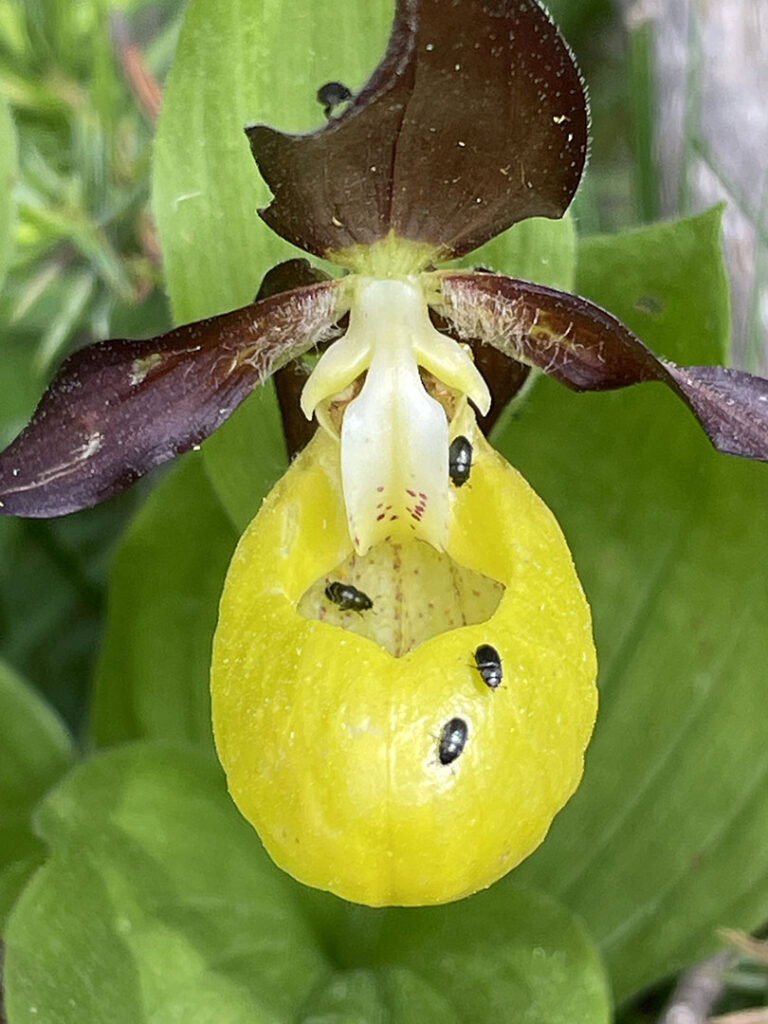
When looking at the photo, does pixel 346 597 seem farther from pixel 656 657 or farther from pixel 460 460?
pixel 656 657

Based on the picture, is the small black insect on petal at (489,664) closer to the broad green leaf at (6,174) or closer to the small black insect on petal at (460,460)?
the small black insect on petal at (460,460)

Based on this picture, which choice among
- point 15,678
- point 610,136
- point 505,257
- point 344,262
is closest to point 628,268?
point 505,257

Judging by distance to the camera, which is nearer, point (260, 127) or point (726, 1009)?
point (260, 127)

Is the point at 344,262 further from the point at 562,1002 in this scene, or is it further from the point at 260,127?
the point at 562,1002

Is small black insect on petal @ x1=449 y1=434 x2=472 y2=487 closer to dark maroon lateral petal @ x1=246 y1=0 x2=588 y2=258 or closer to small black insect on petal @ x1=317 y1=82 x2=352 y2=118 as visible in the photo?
dark maroon lateral petal @ x1=246 y1=0 x2=588 y2=258

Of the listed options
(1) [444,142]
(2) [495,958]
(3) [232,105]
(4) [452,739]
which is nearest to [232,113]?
(3) [232,105]

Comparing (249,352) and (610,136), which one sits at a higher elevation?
(610,136)

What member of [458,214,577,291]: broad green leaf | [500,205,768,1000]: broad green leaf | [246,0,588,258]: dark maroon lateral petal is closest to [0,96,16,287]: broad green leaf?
[246,0,588,258]: dark maroon lateral petal
